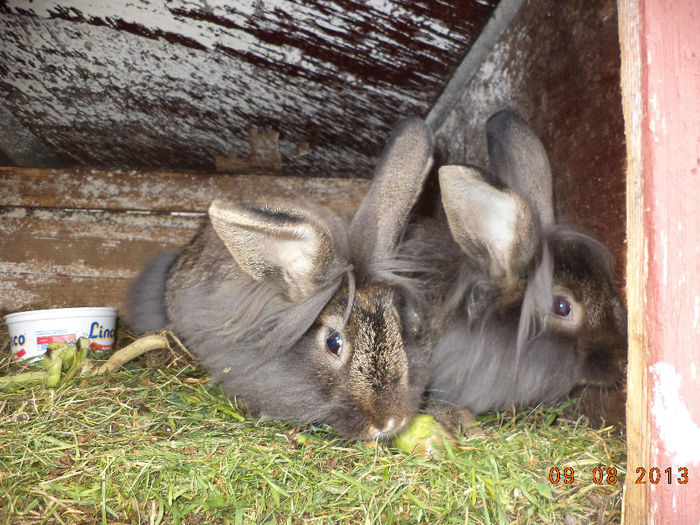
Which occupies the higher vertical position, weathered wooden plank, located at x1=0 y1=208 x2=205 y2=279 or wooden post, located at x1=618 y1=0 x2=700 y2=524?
wooden post, located at x1=618 y1=0 x2=700 y2=524

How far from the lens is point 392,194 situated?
2.39 meters

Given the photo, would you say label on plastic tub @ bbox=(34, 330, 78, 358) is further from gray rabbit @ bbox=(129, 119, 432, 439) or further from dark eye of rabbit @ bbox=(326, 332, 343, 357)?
dark eye of rabbit @ bbox=(326, 332, 343, 357)

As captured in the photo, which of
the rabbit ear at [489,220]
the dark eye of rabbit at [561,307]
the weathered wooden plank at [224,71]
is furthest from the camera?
the weathered wooden plank at [224,71]

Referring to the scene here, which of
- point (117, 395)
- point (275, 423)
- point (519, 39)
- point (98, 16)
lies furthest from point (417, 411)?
point (98, 16)

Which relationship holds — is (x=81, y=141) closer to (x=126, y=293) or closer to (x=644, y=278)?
(x=126, y=293)

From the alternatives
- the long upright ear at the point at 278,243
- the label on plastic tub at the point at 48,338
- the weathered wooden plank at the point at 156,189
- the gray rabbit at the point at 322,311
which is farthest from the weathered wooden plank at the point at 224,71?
the label on plastic tub at the point at 48,338

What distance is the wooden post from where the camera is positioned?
4.66ft

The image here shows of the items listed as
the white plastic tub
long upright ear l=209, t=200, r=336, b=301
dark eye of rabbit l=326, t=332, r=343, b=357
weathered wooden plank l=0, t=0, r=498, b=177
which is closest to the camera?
long upright ear l=209, t=200, r=336, b=301

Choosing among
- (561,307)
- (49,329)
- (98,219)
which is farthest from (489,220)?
(98,219)

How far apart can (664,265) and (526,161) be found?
3.89ft

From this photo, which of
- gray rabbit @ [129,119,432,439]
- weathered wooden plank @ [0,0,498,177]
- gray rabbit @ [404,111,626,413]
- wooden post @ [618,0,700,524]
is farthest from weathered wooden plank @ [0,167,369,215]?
wooden post @ [618,0,700,524]

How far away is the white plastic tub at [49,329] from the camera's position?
2943 millimetres

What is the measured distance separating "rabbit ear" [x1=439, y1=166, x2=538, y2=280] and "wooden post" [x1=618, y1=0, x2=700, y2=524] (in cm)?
57

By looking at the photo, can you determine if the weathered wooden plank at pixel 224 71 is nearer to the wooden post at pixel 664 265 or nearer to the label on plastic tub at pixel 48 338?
the wooden post at pixel 664 265
